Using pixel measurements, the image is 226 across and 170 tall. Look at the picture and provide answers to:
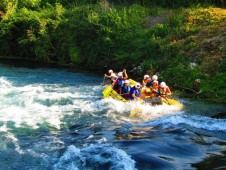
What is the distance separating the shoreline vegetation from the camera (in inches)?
672

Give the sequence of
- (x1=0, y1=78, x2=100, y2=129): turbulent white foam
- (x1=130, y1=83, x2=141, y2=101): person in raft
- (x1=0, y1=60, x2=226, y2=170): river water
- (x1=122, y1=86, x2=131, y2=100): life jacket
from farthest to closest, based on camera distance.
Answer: (x1=122, y1=86, x2=131, y2=100): life jacket < (x1=130, y1=83, x2=141, y2=101): person in raft < (x1=0, y1=78, x2=100, y2=129): turbulent white foam < (x1=0, y1=60, x2=226, y2=170): river water

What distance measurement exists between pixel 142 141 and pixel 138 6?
18.1 metres

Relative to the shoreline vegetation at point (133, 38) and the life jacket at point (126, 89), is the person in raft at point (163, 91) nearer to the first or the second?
the life jacket at point (126, 89)

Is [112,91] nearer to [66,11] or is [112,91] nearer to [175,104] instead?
[175,104]

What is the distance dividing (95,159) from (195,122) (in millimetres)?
4140

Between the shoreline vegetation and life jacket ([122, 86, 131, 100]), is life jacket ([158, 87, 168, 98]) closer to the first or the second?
life jacket ([122, 86, 131, 100])

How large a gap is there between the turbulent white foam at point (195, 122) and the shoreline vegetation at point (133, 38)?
369cm

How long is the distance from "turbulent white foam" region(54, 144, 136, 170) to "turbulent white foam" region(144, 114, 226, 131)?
2852mm

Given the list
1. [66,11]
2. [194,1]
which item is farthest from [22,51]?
[194,1]

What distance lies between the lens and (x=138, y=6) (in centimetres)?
2608

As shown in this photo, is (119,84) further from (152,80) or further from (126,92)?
(152,80)

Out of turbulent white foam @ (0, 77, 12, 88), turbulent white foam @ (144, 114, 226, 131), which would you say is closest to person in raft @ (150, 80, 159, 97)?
turbulent white foam @ (144, 114, 226, 131)

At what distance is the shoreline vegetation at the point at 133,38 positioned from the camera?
17062mm

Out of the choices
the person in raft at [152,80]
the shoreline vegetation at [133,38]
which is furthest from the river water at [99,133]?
the shoreline vegetation at [133,38]
